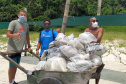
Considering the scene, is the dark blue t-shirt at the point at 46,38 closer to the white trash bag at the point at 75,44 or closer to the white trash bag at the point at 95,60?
the white trash bag at the point at 75,44

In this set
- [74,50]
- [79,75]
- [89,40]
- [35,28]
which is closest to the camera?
[79,75]

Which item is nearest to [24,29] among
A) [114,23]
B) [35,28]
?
[114,23]

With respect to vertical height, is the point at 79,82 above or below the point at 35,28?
above

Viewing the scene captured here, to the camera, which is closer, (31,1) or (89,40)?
(89,40)

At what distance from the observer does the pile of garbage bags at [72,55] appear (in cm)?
313

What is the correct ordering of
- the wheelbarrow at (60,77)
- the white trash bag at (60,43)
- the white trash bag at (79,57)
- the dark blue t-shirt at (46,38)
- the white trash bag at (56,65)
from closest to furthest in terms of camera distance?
the wheelbarrow at (60,77), the white trash bag at (56,65), the white trash bag at (79,57), the white trash bag at (60,43), the dark blue t-shirt at (46,38)

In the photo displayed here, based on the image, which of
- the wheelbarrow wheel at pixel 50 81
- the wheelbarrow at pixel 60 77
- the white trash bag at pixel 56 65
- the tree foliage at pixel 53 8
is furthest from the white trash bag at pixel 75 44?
the tree foliage at pixel 53 8

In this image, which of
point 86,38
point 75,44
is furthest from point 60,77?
point 86,38

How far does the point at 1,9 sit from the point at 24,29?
23.2 m

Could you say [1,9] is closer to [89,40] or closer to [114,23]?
[114,23]

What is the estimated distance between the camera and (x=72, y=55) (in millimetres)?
3338

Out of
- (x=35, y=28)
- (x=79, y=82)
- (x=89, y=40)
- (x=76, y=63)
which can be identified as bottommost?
(x=35, y=28)

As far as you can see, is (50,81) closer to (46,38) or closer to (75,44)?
(75,44)

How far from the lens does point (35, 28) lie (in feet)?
78.5
